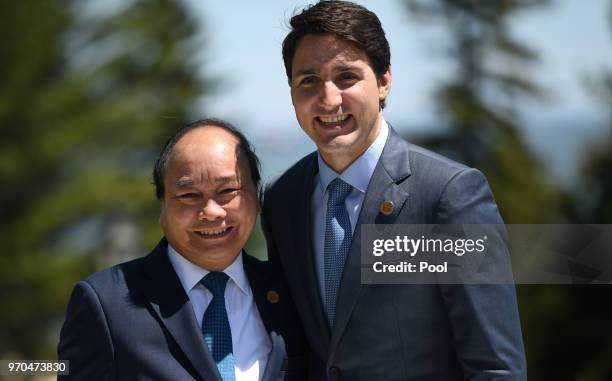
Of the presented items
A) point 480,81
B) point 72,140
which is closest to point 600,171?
point 480,81

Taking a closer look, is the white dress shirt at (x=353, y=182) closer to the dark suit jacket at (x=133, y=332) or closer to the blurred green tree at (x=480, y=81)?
the dark suit jacket at (x=133, y=332)

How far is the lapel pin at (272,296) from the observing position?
3.22 m

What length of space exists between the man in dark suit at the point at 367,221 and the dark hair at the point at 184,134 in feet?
0.68

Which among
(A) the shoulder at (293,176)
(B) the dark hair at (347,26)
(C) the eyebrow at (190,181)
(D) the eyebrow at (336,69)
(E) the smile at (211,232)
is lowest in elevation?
(E) the smile at (211,232)

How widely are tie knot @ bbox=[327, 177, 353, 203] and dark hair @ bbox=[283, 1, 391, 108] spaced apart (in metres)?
0.38

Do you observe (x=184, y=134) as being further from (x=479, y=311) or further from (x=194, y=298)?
(x=479, y=311)

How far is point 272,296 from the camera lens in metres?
3.23

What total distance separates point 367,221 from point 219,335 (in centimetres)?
60

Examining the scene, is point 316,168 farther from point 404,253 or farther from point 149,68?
point 149,68

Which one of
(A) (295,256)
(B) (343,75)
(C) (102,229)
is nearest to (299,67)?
(B) (343,75)

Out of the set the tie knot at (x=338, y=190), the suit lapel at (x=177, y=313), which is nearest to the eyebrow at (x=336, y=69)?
the tie knot at (x=338, y=190)

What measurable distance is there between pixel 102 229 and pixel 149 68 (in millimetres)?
4064

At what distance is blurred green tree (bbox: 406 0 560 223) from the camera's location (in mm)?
20344

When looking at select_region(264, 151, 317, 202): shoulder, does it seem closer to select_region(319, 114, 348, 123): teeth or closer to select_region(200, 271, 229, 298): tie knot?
select_region(319, 114, 348, 123): teeth
